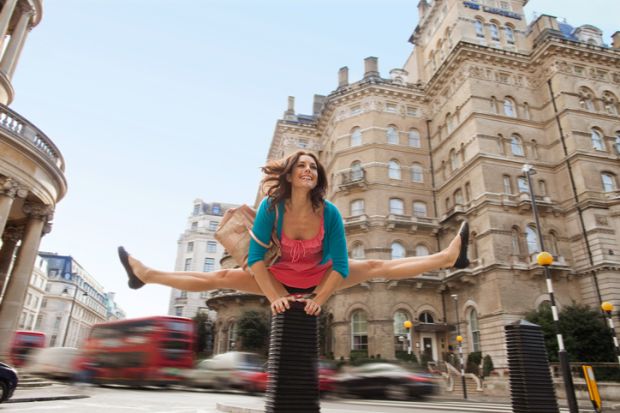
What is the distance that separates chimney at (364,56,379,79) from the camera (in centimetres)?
3851

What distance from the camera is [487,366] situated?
Result: 960 inches

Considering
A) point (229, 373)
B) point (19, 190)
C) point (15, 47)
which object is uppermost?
point (15, 47)

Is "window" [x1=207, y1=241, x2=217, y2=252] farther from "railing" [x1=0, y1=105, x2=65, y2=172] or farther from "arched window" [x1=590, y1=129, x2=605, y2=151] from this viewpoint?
"arched window" [x1=590, y1=129, x2=605, y2=151]

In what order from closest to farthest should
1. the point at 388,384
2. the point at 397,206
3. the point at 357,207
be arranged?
1. the point at 388,384
2. the point at 397,206
3. the point at 357,207

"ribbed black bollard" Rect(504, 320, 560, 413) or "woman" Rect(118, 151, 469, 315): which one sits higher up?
"woman" Rect(118, 151, 469, 315)

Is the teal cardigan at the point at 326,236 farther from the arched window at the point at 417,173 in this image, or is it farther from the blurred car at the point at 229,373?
the arched window at the point at 417,173

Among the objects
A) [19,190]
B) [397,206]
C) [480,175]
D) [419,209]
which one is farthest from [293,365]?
[419,209]

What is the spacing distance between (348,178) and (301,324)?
1248 inches

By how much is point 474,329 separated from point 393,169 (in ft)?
46.8

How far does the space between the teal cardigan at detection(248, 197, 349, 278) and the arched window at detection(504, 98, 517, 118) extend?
32.5 metres

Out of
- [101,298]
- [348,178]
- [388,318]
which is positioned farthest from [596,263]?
[101,298]

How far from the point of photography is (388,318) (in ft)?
95.7

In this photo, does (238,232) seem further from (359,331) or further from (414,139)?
(414,139)

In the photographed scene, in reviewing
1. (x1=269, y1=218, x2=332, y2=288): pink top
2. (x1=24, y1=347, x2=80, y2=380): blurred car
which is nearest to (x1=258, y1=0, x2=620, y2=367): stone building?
(x1=24, y1=347, x2=80, y2=380): blurred car
